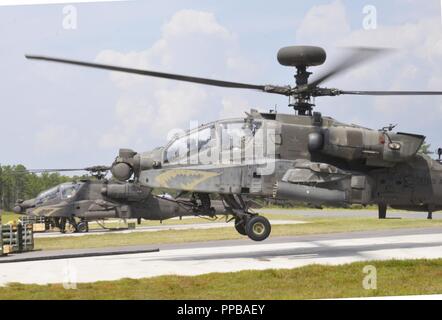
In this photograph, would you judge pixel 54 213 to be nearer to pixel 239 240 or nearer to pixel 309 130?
pixel 239 240

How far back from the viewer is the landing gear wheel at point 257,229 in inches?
533

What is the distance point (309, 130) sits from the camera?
13578mm

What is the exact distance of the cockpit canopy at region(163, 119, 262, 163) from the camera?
522 inches

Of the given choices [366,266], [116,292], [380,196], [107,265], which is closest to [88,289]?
[116,292]

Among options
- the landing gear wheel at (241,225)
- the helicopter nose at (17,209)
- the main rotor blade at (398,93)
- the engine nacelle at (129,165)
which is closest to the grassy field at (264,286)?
the landing gear wheel at (241,225)

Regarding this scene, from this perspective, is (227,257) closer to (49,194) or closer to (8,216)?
(49,194)

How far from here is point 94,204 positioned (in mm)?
26656

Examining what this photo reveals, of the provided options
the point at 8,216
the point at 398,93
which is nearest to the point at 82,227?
the point at 8,216

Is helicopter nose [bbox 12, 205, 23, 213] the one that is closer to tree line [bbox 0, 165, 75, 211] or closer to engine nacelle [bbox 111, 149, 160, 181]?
tree line [bbox 0, 165, 75, 211]

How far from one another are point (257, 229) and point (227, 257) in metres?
1.45

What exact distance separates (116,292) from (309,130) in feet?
21.7

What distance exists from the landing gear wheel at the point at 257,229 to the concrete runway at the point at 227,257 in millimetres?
635

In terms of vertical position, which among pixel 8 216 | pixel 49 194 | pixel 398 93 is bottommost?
pixel 8 216
